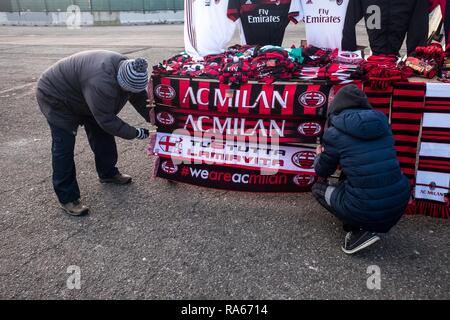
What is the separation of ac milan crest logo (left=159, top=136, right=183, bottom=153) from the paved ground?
419 mm

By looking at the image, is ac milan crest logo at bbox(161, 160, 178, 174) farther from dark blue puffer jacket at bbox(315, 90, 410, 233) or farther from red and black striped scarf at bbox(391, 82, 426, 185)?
red and black striped scarf at bbox(391, 82, 426, 185)

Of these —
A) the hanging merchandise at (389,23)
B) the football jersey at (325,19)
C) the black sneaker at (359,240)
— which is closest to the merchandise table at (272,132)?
the black sneaker at (359,240)

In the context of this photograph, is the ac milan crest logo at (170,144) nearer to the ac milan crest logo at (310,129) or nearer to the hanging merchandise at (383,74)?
the ac milan crest logo at (310,129)

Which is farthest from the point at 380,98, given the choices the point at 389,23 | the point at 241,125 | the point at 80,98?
the point at 80,98

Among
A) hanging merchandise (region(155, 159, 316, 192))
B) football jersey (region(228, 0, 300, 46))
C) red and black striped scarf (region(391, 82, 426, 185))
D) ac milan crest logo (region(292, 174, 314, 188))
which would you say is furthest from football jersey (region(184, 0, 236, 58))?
red and black striped scarf (region(391, 82, 426, 185))

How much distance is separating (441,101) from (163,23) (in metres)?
25.9

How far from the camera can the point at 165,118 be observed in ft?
12.6

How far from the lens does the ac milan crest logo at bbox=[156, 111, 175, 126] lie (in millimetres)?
3807

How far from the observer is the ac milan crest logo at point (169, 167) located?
3912mm

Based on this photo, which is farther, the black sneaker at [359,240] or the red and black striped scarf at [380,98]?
the red and black striped scarf at [380,98]

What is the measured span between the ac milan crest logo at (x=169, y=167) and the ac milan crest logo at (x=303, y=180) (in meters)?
1.24

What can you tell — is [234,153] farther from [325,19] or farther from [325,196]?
[325,19]

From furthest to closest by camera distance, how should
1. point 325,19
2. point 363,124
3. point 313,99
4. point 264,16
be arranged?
point 264,16
point 325,19
point 313,99
point 363,124

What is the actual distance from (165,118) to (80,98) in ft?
2.76
